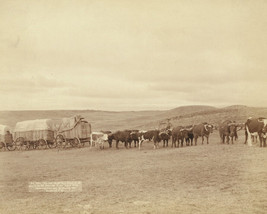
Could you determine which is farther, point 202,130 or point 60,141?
point 60,141

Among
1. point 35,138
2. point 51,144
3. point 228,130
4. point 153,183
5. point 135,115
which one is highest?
point 135,115

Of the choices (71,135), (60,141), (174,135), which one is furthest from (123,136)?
(71,135)

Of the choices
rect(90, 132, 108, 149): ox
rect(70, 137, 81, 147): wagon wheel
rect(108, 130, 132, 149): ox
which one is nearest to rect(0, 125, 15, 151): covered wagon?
rect(70, 137, 81, 147): wagon wheel

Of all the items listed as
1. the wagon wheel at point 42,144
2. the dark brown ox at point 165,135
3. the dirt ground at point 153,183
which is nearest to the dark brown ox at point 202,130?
the dark brown ox at point 165,135

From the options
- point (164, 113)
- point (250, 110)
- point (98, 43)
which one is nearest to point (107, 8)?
point (98, 43)

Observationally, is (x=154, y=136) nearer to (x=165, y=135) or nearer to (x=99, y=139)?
(x=165, y=135)

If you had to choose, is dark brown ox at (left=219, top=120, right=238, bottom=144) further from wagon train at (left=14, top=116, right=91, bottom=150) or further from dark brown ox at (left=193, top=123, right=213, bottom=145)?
wagon train at (left=14, top=116, right=91, bottom=150)

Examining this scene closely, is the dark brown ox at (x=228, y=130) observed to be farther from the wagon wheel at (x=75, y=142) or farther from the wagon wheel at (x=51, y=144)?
the wagon wheel at (x=51, y=144)

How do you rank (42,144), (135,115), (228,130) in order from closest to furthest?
1. (135,115)
2. (228,130)
3. (42,144)
